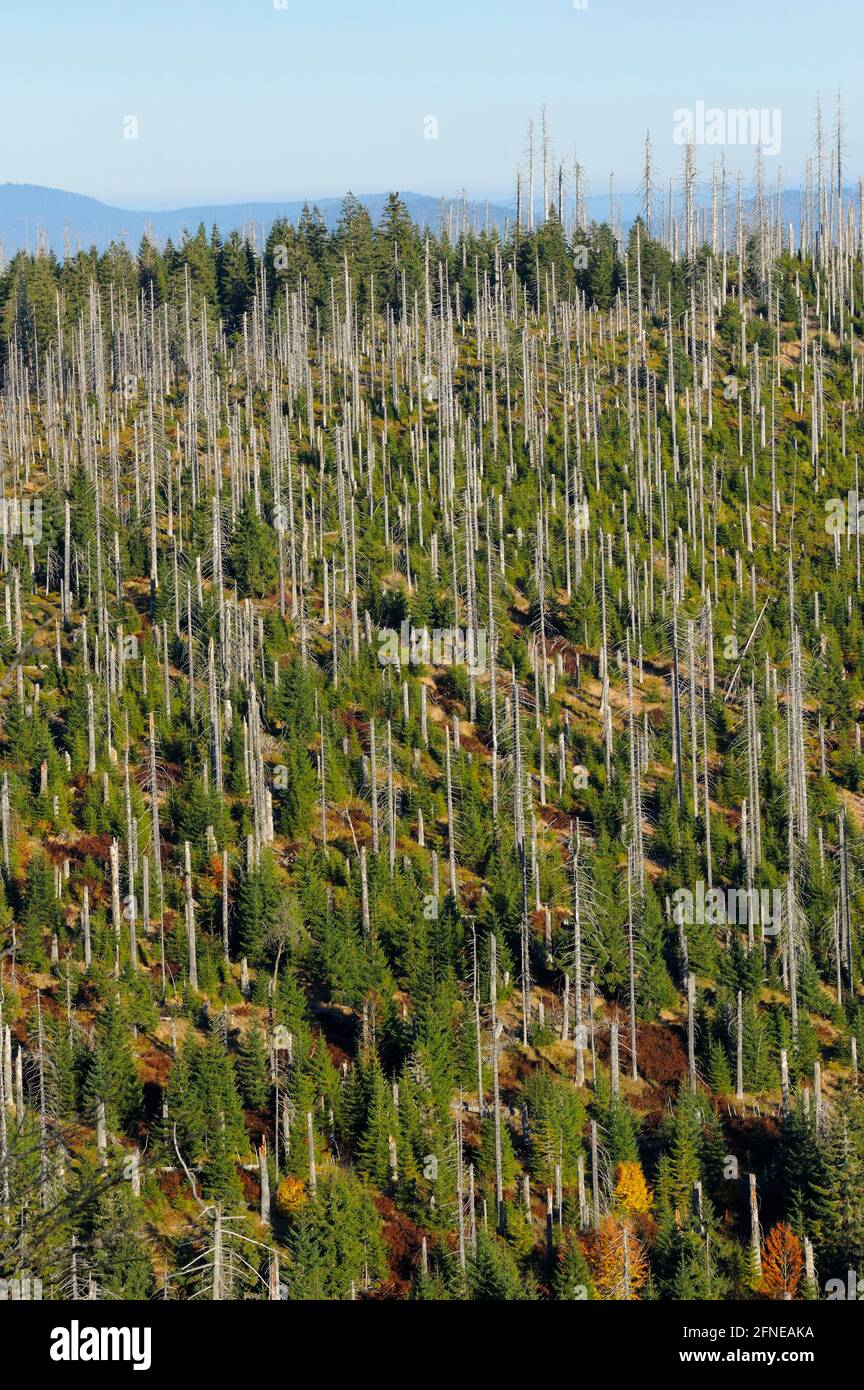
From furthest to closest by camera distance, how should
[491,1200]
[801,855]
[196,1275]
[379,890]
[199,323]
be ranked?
[199,323] < [801,855] < [379,890] < [491,1200] < [196,1275]

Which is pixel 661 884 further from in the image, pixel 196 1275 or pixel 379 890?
pixel 196 1275

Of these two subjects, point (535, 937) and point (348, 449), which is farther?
point (348, 449)

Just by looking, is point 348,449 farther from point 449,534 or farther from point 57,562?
point 57,562

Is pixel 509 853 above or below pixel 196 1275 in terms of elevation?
above

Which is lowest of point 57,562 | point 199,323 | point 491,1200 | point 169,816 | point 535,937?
point 491,1200
